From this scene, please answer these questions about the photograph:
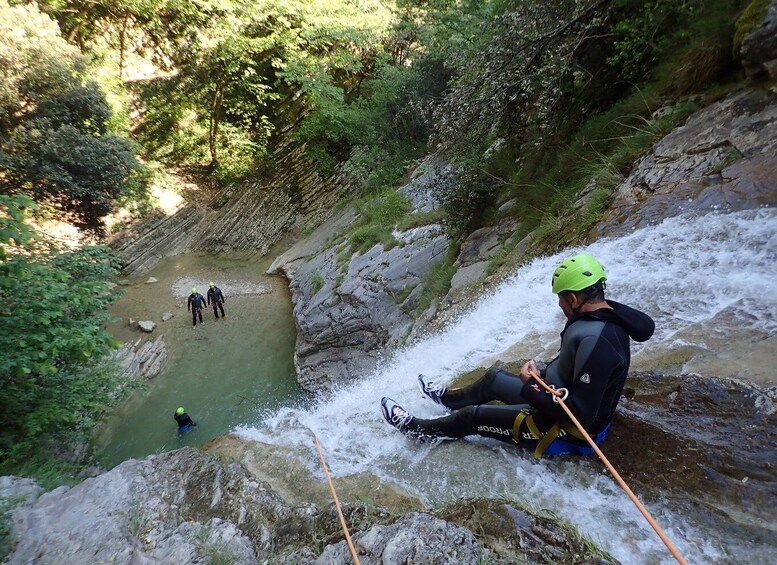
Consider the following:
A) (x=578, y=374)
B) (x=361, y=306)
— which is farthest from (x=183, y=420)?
(x=578, y=374)

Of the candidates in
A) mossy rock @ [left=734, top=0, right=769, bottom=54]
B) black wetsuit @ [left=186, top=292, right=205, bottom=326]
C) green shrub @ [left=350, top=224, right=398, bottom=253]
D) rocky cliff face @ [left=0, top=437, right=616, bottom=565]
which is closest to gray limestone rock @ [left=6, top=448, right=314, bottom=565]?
rocky cliff face @ [left=0, top=437, right=616, bottom=565]

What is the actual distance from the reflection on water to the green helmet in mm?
7494

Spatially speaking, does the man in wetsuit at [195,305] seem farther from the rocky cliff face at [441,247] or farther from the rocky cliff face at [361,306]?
the rocky cliff face at [361,306]

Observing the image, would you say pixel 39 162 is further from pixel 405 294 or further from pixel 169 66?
pixel 405 294

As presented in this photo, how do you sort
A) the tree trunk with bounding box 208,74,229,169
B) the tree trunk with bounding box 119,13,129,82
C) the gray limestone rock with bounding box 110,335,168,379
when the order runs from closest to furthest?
the gray limestone rock with bounding box 110,335,168,379 → the tree trunk with bounding box 119,13,129,82 → the tree trunk with bounding box 208,74,229,169

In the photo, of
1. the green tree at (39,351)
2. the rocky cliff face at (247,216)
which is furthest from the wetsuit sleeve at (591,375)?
the rocky cliff face at (247,216)

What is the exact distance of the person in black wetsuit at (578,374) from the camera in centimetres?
254

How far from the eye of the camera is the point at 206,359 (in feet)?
35.2

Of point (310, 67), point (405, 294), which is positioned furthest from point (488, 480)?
point (310, 67)

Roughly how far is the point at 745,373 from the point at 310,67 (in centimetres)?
1730

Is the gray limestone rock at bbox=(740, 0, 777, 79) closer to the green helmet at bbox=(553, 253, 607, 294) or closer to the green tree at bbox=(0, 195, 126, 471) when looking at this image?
the green helmet at bbox=(553, 253, 607, 294)

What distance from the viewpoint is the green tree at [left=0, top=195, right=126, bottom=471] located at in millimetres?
4719

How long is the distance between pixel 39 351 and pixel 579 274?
604cm

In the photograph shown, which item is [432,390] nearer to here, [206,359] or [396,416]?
[396,416]
